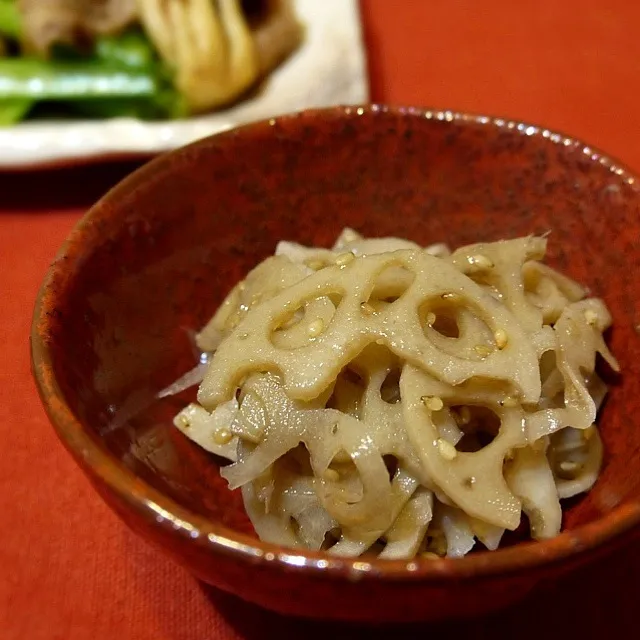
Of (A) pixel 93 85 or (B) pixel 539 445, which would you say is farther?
(A) pixel 93 85

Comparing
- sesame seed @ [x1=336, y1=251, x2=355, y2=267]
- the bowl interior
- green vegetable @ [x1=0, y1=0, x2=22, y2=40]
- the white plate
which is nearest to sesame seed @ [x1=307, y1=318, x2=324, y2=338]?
sesame seed @ [x1=336, y1=251, x2=355, y2=267]

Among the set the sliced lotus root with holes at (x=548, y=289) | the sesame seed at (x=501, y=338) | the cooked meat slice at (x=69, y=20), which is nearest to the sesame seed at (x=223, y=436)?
the sesame seed at (x=501, y=338)

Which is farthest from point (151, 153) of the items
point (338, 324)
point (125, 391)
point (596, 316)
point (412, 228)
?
point (596, 316)

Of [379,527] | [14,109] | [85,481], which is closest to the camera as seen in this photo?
[379,527]

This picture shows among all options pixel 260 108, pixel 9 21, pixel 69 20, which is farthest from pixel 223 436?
pixel 9 21

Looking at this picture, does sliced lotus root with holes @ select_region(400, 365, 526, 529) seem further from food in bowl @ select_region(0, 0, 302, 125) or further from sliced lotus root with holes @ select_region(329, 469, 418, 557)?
food in bowl @ select_region(0, 0, 302, 125)

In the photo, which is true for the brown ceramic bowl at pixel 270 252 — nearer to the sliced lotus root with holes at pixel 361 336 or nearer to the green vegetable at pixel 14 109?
the sliced lotus root with holes at pixel 361 336

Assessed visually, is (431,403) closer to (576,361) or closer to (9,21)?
(576,361)
